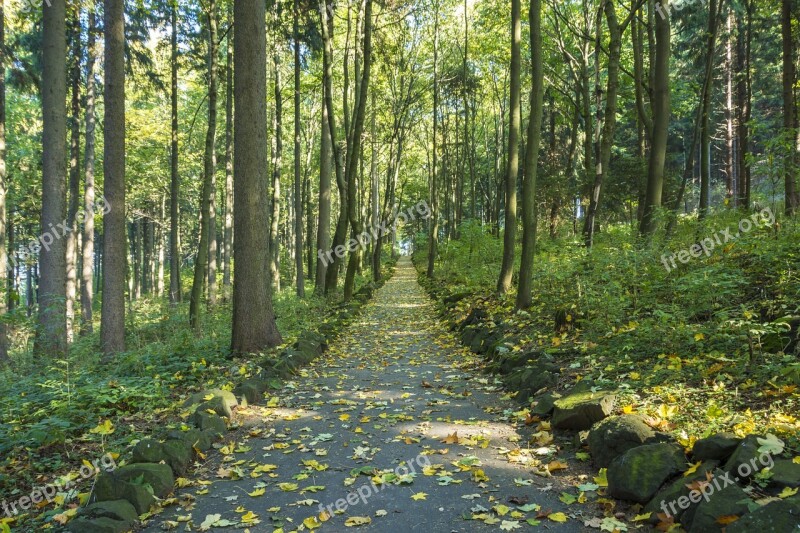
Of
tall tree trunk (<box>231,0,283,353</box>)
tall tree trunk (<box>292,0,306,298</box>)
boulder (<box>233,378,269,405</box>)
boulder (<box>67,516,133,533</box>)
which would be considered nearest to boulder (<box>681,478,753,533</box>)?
boulder (<box>67,516,133,533</box>)

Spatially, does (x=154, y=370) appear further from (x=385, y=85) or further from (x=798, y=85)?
(x=385, y=85)

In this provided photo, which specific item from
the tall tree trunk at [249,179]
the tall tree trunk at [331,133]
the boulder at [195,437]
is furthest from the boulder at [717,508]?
the tall tree trunk at [331,133]

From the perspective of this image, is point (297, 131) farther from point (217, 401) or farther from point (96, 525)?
point (96, 525)

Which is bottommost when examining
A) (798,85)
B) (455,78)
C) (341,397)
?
(341,397)

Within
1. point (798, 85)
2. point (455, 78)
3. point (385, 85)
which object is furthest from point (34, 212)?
point (798, 85)

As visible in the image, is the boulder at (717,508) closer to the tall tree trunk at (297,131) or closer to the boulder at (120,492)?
the boulder at (120,492)

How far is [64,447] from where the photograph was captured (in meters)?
4.75

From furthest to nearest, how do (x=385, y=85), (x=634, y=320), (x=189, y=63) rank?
(x=385, y=85)
(x=189, y=63)
(x=634, y=320)

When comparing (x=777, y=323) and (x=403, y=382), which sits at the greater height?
(x=777, y=323)

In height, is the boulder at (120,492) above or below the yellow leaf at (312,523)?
above

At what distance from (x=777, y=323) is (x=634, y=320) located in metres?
2.66

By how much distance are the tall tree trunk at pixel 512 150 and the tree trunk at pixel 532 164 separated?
1217 millimetres

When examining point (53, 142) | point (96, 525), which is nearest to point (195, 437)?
point (96, 525)

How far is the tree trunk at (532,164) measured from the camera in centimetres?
998
